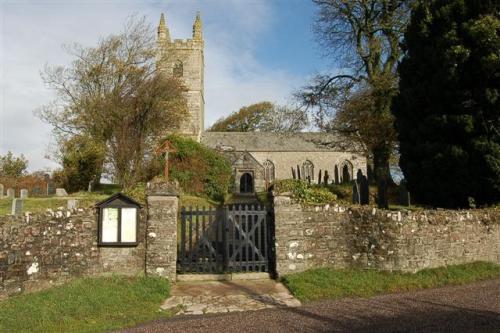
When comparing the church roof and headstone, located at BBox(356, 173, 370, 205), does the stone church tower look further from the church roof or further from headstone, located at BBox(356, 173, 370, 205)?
headstone, located at BBox(356, 173, 370, 205)

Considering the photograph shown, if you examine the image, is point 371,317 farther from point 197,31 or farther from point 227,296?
point 197,31

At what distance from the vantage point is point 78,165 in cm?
2700

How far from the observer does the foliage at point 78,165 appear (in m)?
26.6

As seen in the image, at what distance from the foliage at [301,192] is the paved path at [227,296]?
6.66 ft

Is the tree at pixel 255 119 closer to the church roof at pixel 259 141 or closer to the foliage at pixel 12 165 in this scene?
the church roof at pixel 259 141

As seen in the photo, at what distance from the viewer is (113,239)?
8.83 m

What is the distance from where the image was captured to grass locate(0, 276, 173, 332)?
6.39 metres

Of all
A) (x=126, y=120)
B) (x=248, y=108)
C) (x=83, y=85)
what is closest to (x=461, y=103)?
(x=126, y=120)

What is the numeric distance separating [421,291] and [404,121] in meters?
7.82

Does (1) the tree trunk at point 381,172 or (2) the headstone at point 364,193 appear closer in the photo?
(2) the headstone at point 364,193

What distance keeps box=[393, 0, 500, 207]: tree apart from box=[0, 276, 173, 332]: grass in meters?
8.90

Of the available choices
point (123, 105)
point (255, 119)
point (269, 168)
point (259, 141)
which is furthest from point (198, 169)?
point (255, 119)

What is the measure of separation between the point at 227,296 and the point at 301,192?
313 centimetres

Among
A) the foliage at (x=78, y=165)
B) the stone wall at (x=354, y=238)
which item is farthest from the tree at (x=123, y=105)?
the stone wall at (x=354, y=238)
